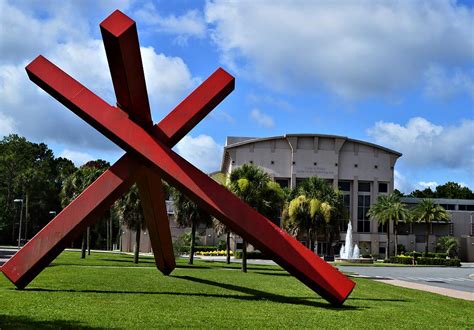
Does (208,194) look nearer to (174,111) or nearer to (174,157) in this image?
(174,157)

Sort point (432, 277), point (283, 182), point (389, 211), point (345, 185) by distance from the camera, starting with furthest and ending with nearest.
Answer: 1. point (345, 185)
2. point (283, 182)
3. point (389, 211)
4. point (432, 277)

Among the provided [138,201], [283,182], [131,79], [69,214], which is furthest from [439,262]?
[69,214]

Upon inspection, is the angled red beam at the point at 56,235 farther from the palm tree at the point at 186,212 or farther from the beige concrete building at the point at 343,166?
the beige concrete building at the point at 343,166

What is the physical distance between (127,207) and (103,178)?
21021 mm

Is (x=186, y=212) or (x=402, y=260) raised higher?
(x=186, y=212)

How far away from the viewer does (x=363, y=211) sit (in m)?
78.9

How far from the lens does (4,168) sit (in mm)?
76812

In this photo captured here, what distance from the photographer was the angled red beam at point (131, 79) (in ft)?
42.5

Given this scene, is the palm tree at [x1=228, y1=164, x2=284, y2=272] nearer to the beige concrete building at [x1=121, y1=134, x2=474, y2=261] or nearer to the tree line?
the tree line

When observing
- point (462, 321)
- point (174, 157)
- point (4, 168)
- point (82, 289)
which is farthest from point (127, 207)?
point (4, 168)

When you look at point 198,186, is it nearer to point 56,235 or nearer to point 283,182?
point 56,235

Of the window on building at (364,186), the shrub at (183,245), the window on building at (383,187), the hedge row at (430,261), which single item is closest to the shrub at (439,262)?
the hedge row at (430,261)

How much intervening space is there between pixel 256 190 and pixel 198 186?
1618cm

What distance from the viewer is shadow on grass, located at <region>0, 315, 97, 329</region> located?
8.42 metres
